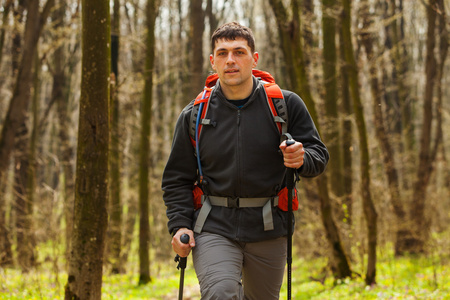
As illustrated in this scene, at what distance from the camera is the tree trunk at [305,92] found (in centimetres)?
830

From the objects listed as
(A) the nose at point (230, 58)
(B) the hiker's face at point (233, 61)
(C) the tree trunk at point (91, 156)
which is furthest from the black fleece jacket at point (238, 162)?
(C) the tree trunk at point (91, 156)

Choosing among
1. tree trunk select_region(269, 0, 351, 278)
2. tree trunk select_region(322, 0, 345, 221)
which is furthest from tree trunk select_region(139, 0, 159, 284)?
tree trunk select_region(322, 0, 345, 221)

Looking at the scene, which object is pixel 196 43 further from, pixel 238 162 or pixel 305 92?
pixel 238 162

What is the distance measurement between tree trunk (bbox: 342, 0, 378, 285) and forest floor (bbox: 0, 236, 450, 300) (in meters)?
0.59

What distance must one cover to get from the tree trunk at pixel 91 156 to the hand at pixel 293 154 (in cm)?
226

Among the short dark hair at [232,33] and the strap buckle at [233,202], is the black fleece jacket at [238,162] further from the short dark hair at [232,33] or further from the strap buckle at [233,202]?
the short dark hair at [232,33]

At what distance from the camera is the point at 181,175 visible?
12.4 feet

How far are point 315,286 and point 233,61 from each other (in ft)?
23.0

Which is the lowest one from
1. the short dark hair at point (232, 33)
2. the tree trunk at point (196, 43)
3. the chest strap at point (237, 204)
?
the chest strap at point (237, 204)

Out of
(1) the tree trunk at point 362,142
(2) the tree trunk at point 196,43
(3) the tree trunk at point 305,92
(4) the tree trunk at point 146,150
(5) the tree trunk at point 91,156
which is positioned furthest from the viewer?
(2) the tree trunk at point 196,43

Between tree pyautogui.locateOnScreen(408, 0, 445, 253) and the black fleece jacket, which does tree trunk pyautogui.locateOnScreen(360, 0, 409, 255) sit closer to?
tree pyautogui.locateOnScreen(408, 0, 445, 253)

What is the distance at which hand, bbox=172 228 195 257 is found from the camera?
3521 mm

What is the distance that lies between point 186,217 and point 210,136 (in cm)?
59

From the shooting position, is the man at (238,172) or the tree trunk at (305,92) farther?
the tree trunk at (305,92)
